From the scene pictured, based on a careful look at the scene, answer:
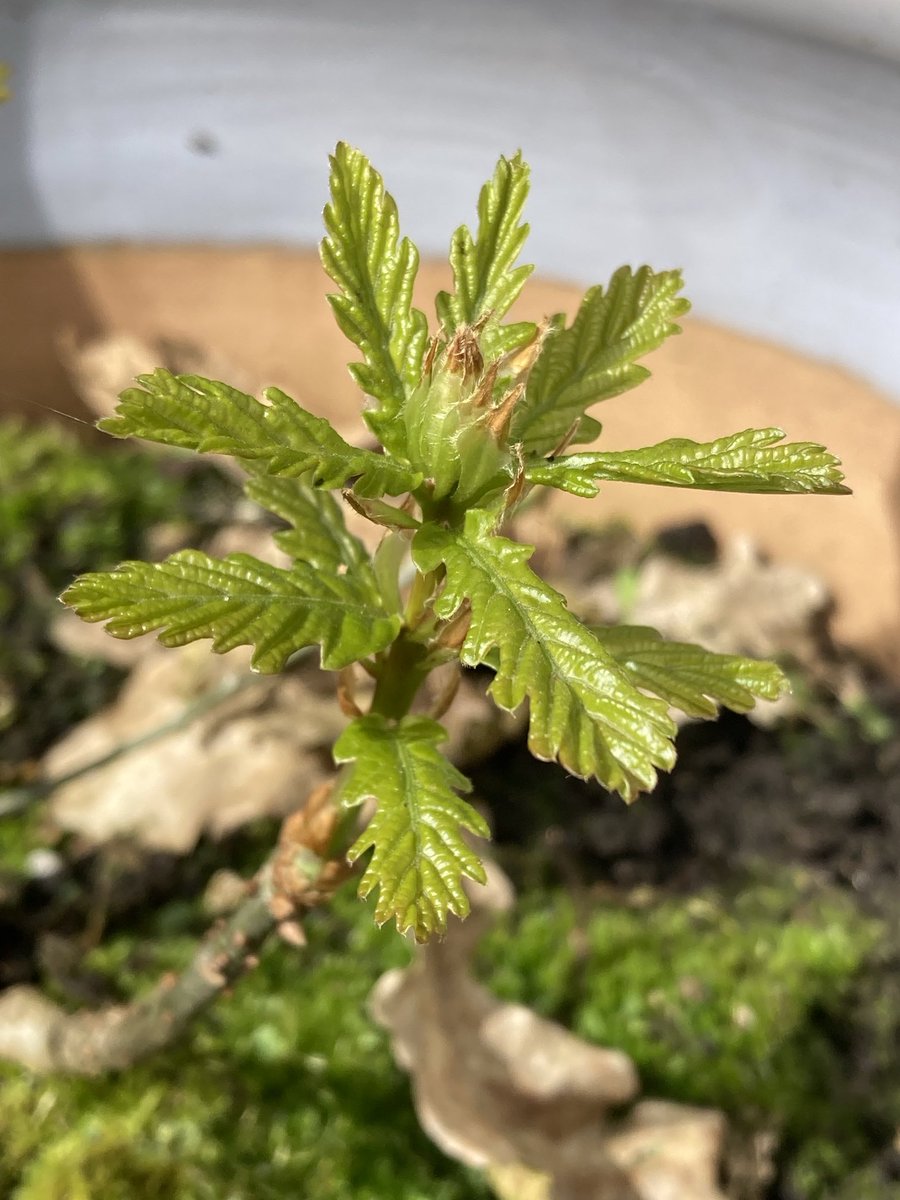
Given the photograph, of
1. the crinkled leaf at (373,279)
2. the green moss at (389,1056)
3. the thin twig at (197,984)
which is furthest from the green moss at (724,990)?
the crinkled leaf at (373,279)

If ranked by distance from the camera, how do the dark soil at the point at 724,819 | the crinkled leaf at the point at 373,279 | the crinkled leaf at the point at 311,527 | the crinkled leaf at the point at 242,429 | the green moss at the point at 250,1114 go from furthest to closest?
the dark soil at the point at 724,819 < the green moss at the point at 250,1114 < the crinkled leaf at the point at 311,527 < the crinkled leaf at the point at 373,279 < the crinkled leaf at the point at 242,429

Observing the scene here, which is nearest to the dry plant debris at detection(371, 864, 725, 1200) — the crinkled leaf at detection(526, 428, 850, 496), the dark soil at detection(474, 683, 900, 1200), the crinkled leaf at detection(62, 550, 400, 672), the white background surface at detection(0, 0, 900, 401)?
the dark soil at detection(474, 683, 900, 1200)

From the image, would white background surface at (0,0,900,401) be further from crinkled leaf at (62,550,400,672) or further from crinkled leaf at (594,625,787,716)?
crinkled leaf at (62,550,400,672)

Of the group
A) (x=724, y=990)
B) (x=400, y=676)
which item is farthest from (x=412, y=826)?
(x=724, y=990)

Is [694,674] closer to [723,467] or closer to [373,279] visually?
[723,467]

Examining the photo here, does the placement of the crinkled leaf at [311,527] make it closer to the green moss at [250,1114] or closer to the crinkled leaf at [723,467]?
the crinkled leaf at [723,467]

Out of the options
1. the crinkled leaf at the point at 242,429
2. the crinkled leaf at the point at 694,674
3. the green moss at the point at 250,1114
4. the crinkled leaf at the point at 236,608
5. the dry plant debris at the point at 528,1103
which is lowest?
the green moss at the point at 250,1114

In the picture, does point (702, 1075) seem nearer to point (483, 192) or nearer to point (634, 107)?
point (483, 192)
